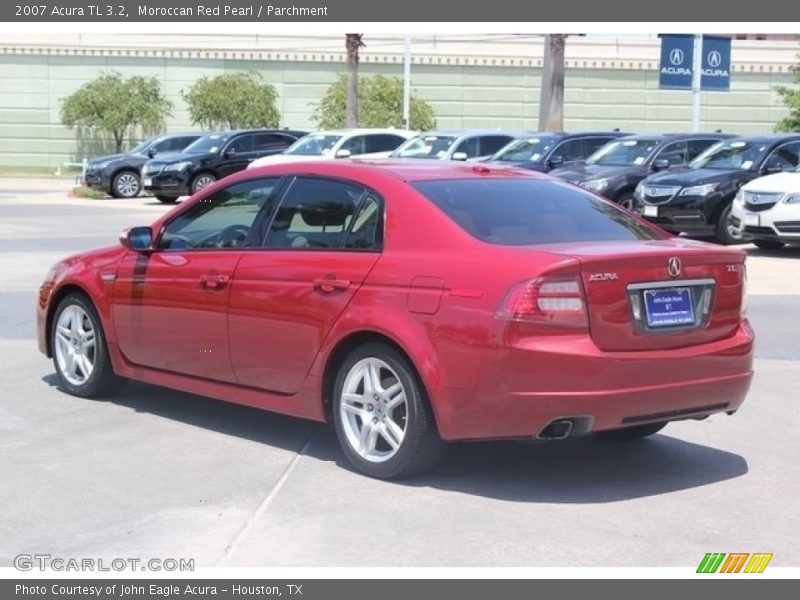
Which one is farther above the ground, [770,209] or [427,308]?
[427,308]

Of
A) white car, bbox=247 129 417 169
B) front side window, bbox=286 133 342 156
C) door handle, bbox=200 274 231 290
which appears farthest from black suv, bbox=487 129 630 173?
door handle, bbox=200 274 231 290

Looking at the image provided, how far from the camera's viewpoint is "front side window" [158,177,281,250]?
7684 mm

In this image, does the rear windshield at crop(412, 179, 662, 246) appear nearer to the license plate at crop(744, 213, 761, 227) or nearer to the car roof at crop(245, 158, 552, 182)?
the car roof at crop(245, 158, 552, 182)

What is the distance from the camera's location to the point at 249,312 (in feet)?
24.2

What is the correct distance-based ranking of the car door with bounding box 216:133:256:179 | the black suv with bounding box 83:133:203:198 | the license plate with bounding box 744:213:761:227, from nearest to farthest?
the license plate with bounding box 744:213:761:227 → the car door with bounding box 216:133:256:179 → the black suv with bounding box 83:133:203:198

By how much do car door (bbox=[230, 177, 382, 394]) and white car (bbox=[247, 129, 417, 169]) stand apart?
2098cm

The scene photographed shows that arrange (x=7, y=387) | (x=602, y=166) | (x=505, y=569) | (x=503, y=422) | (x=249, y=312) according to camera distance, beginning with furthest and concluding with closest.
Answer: (x=602, y=166) → (x=7, y=387) → (x=249, y=312) → (x=503, y=422) → (x=505, y=569)

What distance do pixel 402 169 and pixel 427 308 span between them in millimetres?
1220

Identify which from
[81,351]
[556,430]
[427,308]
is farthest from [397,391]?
[81,351]

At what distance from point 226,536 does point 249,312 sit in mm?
A: 1808

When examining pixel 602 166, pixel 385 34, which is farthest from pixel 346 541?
pixel 385 34

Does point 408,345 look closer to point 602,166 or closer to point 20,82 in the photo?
point 602,166

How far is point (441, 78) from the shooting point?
5181 cm

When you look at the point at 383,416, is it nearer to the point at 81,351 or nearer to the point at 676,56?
the point at 81,351
